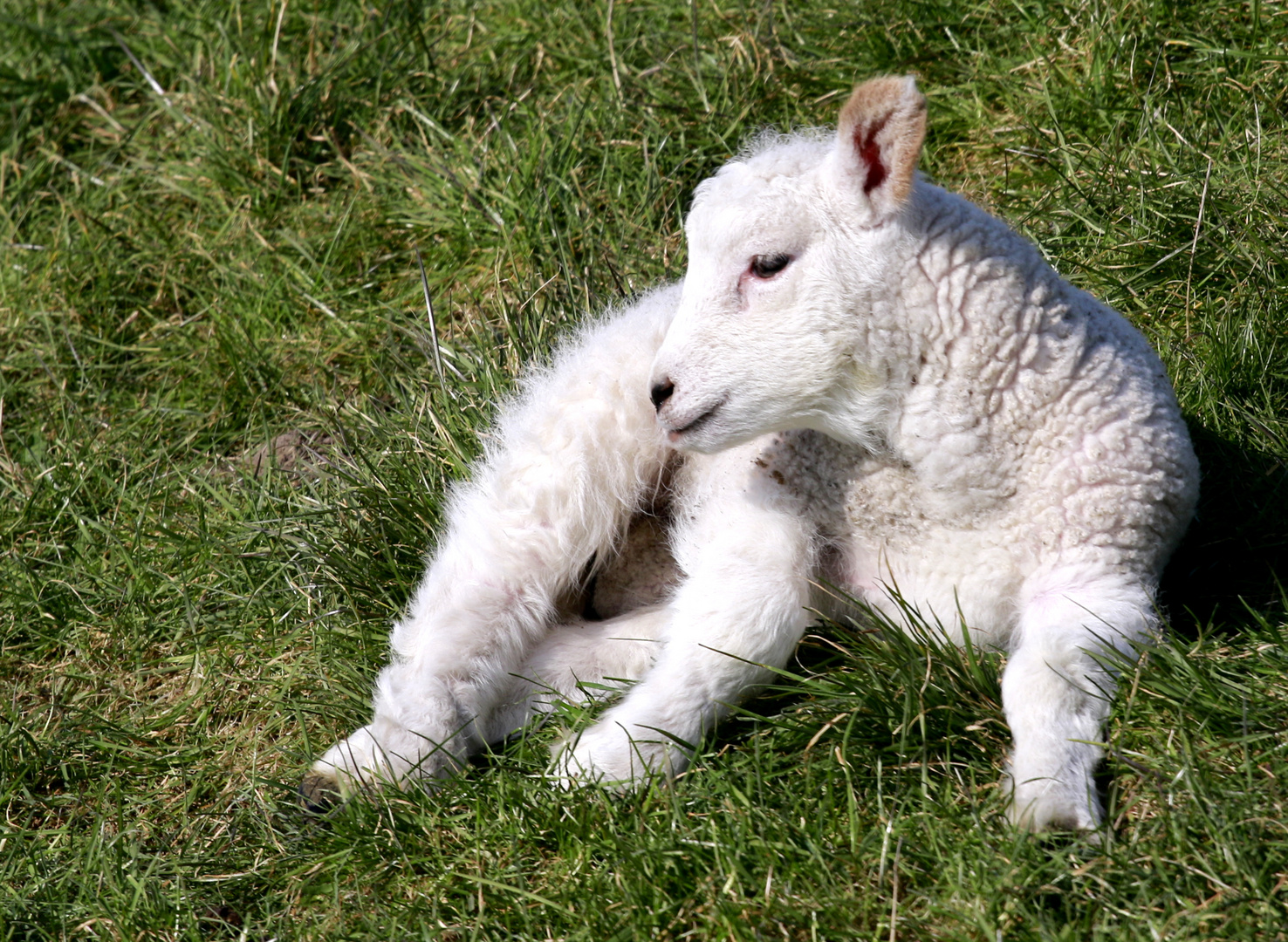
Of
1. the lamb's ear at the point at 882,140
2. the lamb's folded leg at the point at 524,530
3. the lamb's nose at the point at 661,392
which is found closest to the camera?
the lamb's ear at the point at 882,140

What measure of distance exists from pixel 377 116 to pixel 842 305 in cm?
368

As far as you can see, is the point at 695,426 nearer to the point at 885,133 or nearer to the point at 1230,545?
the point at 885,133

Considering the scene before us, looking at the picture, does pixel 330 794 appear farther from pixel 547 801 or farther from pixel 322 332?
pixel 322 332

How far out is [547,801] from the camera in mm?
3375

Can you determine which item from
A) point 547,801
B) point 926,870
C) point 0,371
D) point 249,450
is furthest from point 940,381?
point 0,371

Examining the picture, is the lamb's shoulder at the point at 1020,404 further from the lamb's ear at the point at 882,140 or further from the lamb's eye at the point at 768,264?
the lamb's eye at the point at 768,264

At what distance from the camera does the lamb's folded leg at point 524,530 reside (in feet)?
12.3

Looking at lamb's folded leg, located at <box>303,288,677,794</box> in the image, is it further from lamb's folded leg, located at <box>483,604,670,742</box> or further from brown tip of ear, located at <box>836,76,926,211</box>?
brown tip of ear, located at <box>836,76,926,211</box>

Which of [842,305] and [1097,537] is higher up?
[842,305]

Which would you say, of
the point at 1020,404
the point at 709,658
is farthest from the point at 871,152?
the point at 709,658

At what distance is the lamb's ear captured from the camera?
3197 mm

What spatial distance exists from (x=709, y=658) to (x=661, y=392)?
710mm

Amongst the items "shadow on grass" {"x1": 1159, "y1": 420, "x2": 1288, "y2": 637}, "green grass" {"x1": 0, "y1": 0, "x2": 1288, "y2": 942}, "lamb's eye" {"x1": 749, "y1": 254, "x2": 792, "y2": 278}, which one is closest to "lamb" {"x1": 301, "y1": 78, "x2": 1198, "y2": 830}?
"lamb's eye" {"x1": 749, "y1": 254, "x2": 792, "y2": 278}

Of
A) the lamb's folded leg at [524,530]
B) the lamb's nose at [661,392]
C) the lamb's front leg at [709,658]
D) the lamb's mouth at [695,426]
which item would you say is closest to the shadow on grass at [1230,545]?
the lamb's front leg at [709,658]
